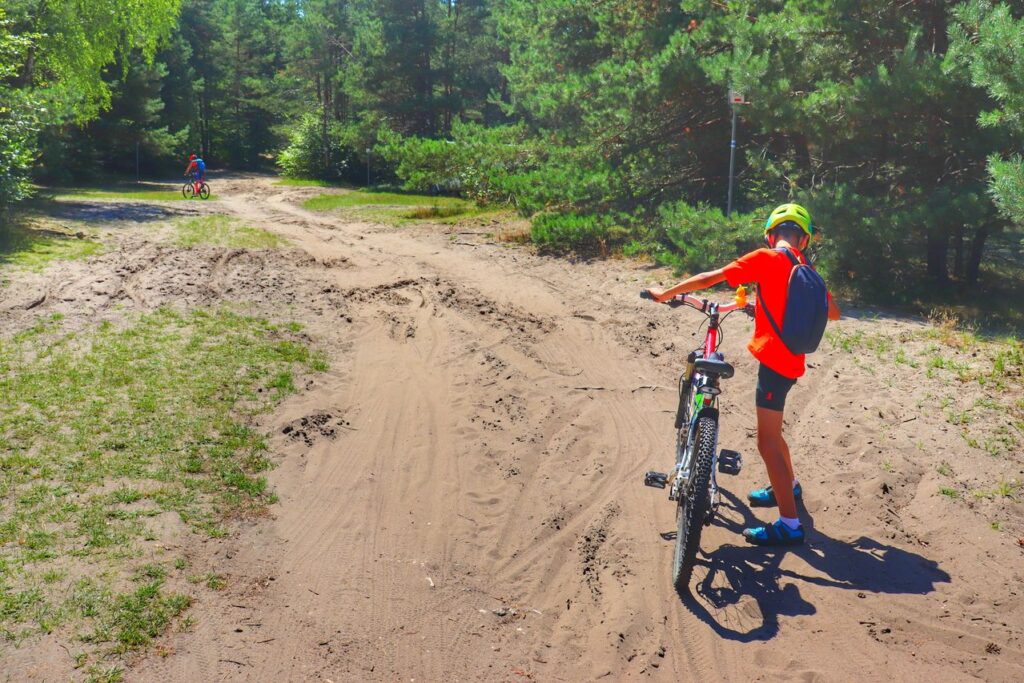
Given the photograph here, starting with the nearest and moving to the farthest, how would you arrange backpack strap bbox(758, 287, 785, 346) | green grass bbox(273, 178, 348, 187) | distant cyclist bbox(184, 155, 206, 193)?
backpack strap bbox(758, 287, 785, 346)
distant cyclist bbox(184, 155, 206, 193)
green grass bbox(273, 178, 348, 187)

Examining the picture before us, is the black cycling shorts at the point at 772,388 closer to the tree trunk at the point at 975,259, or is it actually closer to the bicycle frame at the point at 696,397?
the bicycle frame at the point at 696,397

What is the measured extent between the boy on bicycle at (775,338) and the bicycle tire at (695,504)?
0.53 metres

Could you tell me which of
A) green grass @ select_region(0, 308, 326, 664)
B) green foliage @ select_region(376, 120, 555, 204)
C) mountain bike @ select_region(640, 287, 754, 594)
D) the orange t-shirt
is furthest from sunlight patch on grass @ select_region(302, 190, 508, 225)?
the orange t-shirt

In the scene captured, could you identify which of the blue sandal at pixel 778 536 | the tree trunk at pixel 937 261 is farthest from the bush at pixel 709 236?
the blue sandal at pixel 778 536

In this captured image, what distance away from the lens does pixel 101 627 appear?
4.50 m

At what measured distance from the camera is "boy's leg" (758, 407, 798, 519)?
17.4 ft

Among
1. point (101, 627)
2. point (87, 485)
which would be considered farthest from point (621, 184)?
point (101, 627)

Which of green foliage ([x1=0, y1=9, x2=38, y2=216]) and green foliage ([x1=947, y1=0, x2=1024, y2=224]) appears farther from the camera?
green foliage ([x1=0, y1=9, x2=38, y2=216])

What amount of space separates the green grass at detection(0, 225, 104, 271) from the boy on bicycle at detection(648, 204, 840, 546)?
1147 cm

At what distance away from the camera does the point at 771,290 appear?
513cm

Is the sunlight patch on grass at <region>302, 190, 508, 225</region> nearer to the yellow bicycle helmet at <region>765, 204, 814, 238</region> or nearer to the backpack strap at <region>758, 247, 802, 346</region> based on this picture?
the yellow bicycle helmet at <region>765, 204, 814, 238</region>

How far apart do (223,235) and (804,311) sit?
14418 millimetres

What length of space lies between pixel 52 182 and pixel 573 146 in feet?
81.1

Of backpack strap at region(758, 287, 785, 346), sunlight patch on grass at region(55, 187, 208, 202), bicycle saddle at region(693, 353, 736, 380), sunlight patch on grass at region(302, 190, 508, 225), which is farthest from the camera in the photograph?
sunlight patch on grass at region(55, 187, 208, 202)
